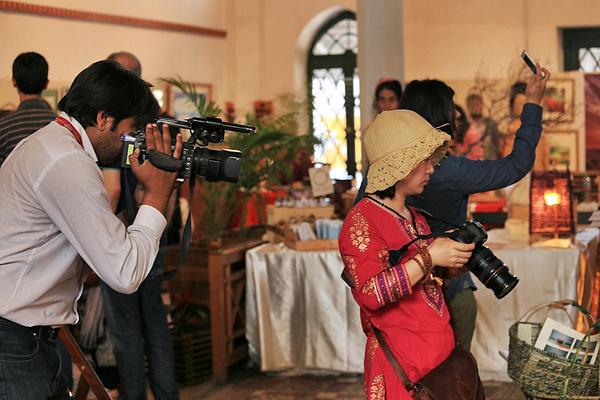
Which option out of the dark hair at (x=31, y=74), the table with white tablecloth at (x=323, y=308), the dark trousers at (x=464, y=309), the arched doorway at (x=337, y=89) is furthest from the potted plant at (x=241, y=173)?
the arched doorway at (x=337, y=89)

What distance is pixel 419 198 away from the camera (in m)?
3.60

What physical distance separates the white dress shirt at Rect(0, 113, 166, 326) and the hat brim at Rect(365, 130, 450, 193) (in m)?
0.70

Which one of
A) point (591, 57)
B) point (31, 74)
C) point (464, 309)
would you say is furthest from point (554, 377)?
point (591, 57)

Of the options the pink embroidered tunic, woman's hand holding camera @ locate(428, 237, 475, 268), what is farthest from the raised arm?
woman's hand holding camera @ locate(428, 237, 475, 268)

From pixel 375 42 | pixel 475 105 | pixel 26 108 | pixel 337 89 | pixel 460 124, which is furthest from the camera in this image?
pixel 337 89

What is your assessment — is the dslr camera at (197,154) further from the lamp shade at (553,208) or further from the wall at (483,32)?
the wall at (483,32)

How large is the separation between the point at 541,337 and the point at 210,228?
2812 millimetres

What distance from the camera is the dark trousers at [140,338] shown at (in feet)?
14.1

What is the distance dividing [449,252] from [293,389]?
3153mm

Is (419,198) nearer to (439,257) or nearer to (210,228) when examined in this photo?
(439,257)

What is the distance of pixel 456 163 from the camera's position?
351 cm

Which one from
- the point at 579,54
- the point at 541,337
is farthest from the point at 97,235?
the point at 579,54

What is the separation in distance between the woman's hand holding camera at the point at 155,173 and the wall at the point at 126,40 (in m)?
6.53

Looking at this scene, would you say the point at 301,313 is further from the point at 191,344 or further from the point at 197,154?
the point at 197,154
